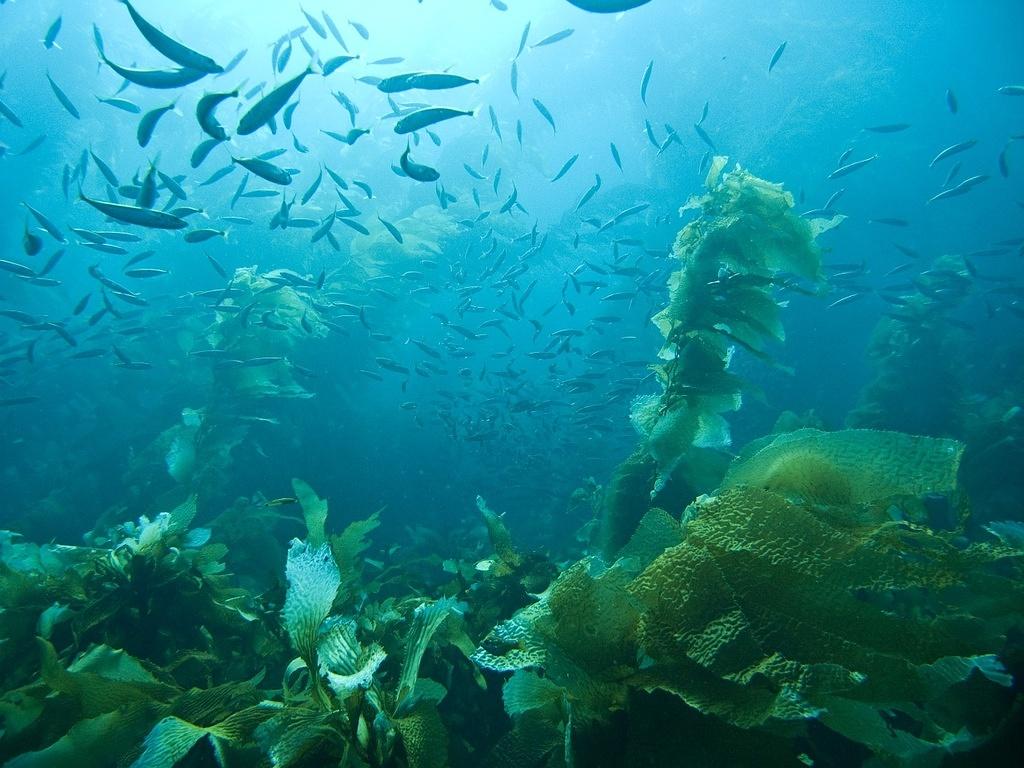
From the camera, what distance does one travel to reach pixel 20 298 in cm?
2202

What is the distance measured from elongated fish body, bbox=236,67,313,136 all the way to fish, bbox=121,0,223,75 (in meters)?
0.52

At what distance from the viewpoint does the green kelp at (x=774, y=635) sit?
4.04 ft

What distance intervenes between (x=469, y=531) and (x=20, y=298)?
87.5ft

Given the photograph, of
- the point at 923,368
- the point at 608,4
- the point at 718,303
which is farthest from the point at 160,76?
the point at 923,368

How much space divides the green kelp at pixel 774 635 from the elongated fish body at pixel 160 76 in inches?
200

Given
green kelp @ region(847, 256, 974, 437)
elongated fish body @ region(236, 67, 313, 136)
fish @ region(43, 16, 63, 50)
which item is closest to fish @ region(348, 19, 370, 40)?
fish @ region(43, 16, 63, 50)

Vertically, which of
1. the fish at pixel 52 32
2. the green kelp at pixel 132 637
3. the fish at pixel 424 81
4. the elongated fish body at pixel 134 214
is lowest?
the green kelp at pixel 132 637

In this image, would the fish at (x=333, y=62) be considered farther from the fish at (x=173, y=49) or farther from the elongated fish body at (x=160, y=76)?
the fish at (x=173, y=49)

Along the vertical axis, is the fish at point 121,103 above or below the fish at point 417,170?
above

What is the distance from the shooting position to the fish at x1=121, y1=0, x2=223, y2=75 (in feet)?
11.6

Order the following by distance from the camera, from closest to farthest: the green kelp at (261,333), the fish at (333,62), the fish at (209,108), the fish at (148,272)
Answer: the fish at (209,108) → the fish at (333,62) → the fish at (148,272) → the green kelp at (261,333)

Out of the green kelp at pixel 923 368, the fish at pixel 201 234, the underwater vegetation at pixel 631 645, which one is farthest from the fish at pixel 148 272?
the green kelp at pixel 923 368

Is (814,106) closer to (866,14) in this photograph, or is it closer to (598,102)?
(866,14)

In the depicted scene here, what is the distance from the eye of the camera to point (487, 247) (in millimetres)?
20328
